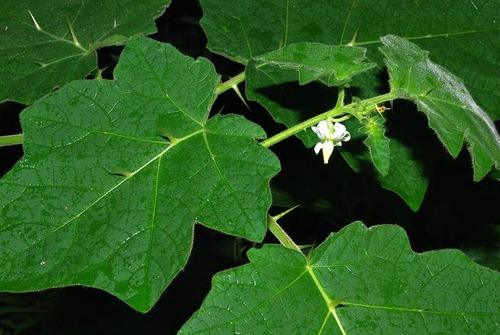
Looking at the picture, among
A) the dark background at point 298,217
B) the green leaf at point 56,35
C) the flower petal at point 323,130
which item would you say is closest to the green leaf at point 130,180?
the flower petal at point 323,130

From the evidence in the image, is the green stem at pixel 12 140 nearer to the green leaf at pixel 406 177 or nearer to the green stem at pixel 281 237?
the green stem at pixel 281 237

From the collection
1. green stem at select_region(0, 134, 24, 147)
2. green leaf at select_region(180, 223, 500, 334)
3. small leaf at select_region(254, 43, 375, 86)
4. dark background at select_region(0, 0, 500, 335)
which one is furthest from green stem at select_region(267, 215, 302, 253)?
dark background at select_region(0, 0, 500, 335)

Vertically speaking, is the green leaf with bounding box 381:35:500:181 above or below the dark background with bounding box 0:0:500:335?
above

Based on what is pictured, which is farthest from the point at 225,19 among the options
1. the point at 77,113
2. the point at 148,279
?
the point at 148,279

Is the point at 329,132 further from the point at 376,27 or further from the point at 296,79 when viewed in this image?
the point at 376,27

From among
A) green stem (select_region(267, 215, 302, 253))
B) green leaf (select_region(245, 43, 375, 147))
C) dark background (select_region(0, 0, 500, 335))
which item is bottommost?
dark background (select_region(0, 0, 500, 335))

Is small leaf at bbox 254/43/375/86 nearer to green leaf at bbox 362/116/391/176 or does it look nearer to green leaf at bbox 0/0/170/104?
green leaf at bbox 362/116/391/176
